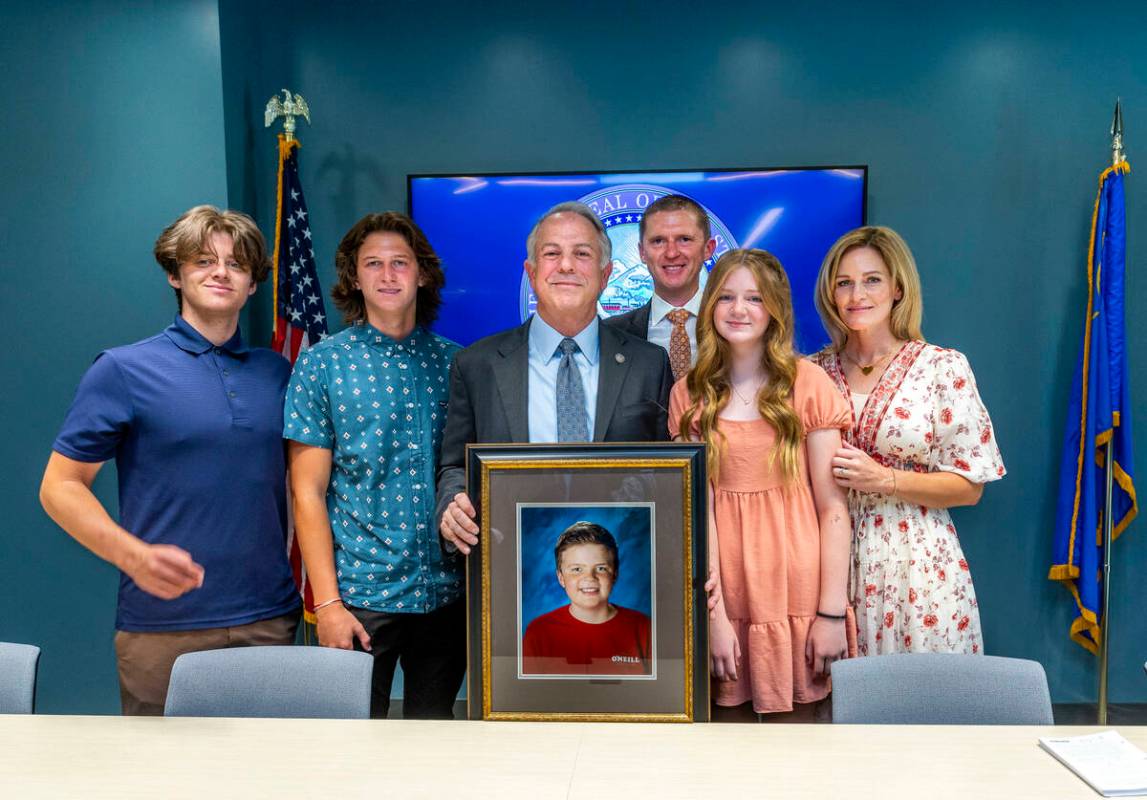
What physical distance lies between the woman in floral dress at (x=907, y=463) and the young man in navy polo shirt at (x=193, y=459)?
5.34ft

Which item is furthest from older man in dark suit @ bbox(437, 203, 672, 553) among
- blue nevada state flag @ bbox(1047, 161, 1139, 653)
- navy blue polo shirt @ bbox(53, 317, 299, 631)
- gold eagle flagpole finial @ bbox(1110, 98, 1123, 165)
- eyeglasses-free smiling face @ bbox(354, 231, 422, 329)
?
gold eagle flagpole finial @ bbox(1110, 98, 1123, 165)

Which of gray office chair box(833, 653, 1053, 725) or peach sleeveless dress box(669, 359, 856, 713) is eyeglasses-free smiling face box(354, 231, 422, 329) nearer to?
peach sleeveless dress box(669, 359, 856, 713)

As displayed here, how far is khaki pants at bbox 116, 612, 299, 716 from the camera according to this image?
7.39ft

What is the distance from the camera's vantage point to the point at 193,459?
2232 mm

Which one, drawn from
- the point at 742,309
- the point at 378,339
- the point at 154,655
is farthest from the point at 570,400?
the point at 154,655

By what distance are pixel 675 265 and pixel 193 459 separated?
1.68 metres

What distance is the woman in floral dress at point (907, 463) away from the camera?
2.32 metres

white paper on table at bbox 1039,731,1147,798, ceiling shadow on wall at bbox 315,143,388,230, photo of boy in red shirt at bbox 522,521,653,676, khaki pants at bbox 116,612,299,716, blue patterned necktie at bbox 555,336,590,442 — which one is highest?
ceiling shadow on wall at bbox 315,143,388,230

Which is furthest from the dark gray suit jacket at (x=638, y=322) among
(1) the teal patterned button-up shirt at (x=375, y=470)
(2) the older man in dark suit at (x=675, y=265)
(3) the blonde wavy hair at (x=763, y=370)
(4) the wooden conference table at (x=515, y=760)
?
(4) the wooden conference table at (x=515, y=760)

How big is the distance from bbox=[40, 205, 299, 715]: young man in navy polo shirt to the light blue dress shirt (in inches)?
28.9

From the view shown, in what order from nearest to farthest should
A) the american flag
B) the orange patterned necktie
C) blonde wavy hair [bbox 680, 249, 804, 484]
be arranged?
blonde wavy hair [bbox 680, 249, 804, 484] < the orange patterned necktie < the american flag

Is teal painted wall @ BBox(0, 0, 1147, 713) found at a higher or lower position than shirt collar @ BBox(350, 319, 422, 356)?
higher

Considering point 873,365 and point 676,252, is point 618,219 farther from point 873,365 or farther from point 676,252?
point 873,365

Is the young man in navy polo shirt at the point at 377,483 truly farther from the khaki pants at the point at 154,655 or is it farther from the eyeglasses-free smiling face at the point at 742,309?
the eyeglasses-free smiling face at the point at 742,309
